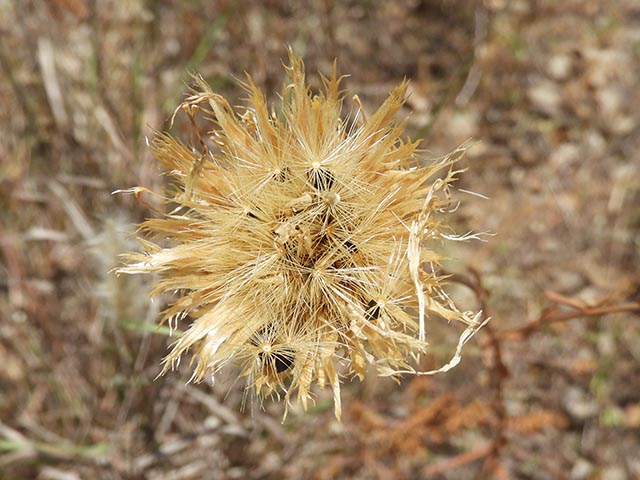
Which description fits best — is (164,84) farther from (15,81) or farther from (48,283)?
(48,283)

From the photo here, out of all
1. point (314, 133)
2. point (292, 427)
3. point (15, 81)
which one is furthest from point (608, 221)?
point (15, 81)

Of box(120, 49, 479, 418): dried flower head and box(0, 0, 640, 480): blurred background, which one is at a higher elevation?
box(120, 49, 479, 418): dried flower head

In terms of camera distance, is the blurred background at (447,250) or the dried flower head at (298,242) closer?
the dried flower head at (298,242)

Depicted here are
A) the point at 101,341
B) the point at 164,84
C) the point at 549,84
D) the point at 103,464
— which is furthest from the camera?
the point at 549,84

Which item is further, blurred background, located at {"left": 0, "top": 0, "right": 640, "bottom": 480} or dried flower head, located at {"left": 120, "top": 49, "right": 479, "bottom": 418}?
blurred background, located at {"left": 0, "top": 0, "right": 640, "bottom": 480}

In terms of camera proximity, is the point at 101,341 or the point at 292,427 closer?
the point at 292,427
